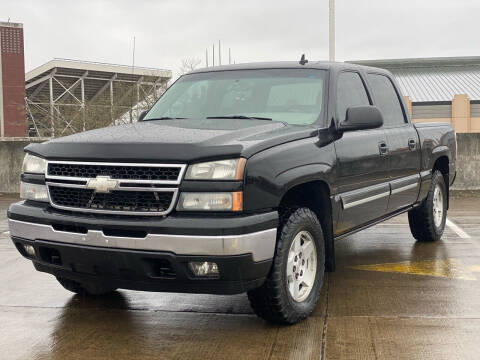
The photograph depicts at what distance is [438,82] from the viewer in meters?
50.2

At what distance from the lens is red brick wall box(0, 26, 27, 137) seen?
41.3 meters

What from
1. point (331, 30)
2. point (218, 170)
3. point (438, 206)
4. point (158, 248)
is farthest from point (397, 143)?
point (331, 30)

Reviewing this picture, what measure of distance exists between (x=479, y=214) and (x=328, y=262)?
581 cm

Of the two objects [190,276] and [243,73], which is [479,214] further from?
[190,276]

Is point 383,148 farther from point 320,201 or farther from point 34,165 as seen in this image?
point 34,165

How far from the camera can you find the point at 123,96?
20.5 m

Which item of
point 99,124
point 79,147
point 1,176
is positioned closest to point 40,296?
point 79,147

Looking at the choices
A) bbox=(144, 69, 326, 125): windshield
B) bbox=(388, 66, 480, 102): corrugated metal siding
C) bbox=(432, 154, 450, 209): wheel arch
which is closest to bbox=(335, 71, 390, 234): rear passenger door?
bbox=(144, 69, 326, 125): windshield

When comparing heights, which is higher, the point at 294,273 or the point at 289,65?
the point at 289,65

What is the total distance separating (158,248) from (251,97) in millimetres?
1917

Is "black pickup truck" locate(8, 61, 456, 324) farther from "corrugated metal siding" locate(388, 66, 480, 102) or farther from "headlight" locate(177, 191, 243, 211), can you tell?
"corrugated metal siding" locate(388, 66, 480, 102)

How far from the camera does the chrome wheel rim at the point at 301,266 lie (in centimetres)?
429

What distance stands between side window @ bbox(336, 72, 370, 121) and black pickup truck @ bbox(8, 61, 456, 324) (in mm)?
23

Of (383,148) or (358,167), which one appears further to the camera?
(383,148)
